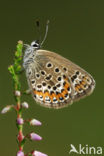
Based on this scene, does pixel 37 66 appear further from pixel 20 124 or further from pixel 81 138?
pixel 81 138

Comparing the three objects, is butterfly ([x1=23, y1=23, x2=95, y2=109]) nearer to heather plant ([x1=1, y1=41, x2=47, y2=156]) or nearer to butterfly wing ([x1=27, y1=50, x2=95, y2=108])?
butterfly wing ([x1=27, y1=50, x2=95, y2=108])

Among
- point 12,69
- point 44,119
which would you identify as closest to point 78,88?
point 12,69

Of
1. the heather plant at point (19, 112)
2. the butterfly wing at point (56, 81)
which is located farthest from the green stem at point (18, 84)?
the butterfly wing at point (56, 81)

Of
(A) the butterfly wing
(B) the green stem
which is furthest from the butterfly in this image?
(B) the green stem

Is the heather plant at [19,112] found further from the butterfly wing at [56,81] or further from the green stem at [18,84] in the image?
the butterfly wing at [56,81]

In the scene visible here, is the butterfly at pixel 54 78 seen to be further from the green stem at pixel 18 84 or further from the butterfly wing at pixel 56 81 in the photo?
the green stem at pixel 18 84

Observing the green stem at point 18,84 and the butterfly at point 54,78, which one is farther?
the butterfly at point 54,78

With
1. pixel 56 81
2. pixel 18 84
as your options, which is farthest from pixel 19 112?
pixel 56 81
